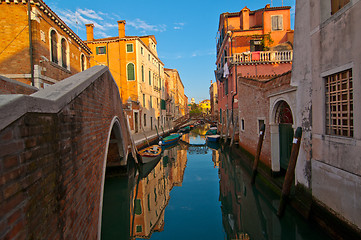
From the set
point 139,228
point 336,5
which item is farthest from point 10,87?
point 336,5

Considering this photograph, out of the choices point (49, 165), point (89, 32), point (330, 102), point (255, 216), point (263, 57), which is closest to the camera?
point (49, 165)

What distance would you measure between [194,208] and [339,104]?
4.98 m

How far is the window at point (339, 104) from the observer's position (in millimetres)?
3527

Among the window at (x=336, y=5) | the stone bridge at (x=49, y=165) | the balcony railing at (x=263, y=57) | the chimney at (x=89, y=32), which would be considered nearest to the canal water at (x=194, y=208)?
the stone bridge at (x=49, y=165)

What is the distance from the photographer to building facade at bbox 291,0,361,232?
10.9 feet

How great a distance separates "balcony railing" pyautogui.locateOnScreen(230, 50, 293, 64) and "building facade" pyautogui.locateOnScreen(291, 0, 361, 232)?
762cm

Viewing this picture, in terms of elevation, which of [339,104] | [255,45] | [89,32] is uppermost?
[89,32]

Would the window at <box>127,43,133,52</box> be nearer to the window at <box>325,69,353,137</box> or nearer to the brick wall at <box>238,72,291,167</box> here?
the brick wall at <box>238,72,291,167</box>

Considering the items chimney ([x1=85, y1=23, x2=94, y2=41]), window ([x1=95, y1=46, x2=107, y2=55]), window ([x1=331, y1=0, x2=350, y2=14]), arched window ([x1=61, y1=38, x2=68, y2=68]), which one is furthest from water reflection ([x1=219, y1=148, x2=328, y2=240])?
chimney ([x1=85, y1=23, x2=94, y2=41])

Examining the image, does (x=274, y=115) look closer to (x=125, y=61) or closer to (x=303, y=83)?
(x=303, y=83)

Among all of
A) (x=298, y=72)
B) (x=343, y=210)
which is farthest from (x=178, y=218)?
(x=298, y=72)

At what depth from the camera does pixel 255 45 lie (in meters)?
14.5

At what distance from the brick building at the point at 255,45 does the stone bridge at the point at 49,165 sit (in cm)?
1015

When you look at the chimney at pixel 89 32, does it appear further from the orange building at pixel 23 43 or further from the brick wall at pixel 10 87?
the brick wall at pixel 10 87
